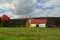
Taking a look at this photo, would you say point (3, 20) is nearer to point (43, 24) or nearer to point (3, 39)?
point (43, 24)

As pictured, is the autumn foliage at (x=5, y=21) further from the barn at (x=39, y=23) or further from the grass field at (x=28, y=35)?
the grass field at (x=28, y=35)

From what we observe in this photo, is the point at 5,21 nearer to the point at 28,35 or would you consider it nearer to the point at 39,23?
the point at 39,23

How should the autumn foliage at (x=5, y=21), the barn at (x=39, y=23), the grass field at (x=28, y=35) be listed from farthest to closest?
the barn at (x=39, y=23), the autumn foliage at (x=5, y=21), the grass field at (x=28, y=35)

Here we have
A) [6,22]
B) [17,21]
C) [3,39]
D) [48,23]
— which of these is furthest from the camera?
[17,21]

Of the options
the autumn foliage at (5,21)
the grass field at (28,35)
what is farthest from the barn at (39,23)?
the grass field at (28,35)

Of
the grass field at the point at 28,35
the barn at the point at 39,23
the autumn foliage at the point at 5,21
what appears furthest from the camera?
the barn at the point at 39,23

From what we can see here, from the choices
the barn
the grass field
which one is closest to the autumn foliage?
the barn

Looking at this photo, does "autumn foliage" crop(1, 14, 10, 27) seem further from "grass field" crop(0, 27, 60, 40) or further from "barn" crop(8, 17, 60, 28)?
"grass field" crop(0, 27, 60, 40)

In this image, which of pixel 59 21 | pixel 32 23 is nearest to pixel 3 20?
pixel 32 23

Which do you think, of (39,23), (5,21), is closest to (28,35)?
(5,21)

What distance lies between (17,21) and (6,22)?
15.2m

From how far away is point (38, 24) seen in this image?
245 feet

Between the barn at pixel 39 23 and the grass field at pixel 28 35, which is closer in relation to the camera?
the grass field at pixel 28 35

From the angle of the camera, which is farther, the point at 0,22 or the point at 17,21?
the point at 17,21
